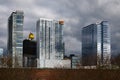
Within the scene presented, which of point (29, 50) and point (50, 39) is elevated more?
point (50, 39)

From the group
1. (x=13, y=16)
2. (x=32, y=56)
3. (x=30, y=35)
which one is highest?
(x=13, y=16)

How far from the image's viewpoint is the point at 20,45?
119m

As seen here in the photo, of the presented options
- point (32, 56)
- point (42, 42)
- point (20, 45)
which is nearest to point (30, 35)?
point (32, 56)

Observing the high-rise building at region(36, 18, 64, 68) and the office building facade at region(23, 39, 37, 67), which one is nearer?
the office building facade at region(23, 39, 37, 67)

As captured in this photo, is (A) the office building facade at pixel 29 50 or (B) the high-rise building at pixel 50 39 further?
(B) the high-rise building at pixel 50 39

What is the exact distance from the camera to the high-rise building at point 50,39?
124088 millimetres

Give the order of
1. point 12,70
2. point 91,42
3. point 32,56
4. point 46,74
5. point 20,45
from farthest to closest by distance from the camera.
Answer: point 91,42 → point 20,45 → point 32,56 → point 46,74 → point 12,70

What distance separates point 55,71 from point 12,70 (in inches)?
115

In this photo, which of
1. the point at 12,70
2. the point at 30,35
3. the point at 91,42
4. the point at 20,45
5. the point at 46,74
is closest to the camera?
the point at 12,70

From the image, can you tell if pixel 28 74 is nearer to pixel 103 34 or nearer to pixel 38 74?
pixel 38 74

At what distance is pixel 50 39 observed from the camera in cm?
13025

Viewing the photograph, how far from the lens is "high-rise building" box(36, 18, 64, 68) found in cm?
12409

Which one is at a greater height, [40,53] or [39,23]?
[39,23]

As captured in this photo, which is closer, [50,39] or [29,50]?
[29,50]
